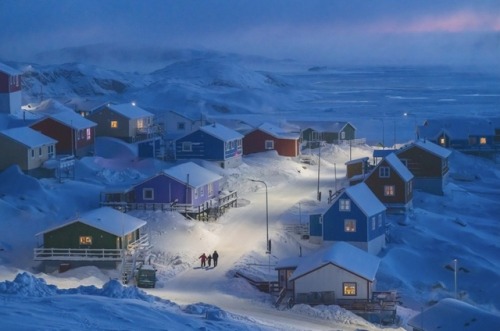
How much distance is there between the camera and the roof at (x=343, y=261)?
25594 mm

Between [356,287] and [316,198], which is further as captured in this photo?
[316,198]

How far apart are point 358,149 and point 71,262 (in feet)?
94.9

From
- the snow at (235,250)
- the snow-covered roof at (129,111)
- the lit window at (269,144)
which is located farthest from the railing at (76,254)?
the lit window at (269,144)

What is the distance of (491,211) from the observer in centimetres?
3981

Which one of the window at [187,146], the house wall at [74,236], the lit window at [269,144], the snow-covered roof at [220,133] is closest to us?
the house wall at [74,236]

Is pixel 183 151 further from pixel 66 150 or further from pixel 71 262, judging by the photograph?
pixel 71 262

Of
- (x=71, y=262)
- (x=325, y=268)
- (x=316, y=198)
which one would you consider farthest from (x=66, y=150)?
(x=325, y=268)

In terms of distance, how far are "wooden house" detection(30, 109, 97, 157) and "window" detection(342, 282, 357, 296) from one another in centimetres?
2038

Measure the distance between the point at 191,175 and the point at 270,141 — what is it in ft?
50.8

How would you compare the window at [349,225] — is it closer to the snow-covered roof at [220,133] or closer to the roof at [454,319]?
the roof at [454,319]

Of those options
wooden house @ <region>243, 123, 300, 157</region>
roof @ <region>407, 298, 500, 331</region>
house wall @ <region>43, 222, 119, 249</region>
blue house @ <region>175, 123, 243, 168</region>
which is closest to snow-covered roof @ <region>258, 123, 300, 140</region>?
wooden house @ <region>243, 123, 300, 157</region>

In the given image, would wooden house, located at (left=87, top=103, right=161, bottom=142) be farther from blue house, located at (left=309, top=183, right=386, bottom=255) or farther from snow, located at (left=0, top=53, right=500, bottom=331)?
blue house, located at (left=309, top=183, right=386, bottom=255)

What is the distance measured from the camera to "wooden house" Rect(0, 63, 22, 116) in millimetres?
47812

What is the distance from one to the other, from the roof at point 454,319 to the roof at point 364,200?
33.6 feet
